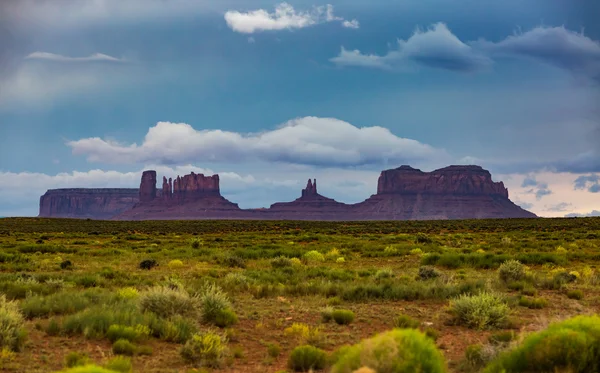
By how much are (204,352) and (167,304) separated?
9.20 feet

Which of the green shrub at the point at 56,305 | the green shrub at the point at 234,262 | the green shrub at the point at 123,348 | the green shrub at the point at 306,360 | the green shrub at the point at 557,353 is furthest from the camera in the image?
the green shrub at the point at 234,262

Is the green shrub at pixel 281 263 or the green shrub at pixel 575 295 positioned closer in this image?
the green shrub at pixel 575 295

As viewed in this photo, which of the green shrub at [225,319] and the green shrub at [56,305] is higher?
the green shrub at [56,305]

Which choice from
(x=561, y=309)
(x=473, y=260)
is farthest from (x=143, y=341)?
(x=473, y=260)

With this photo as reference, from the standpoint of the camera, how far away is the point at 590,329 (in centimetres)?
669

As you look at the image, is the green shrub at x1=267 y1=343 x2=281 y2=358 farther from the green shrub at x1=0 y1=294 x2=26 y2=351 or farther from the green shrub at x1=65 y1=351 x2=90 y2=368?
the green shrub at x1=0 y1=294 x2=26 y2=351

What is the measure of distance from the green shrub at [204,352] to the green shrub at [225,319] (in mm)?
2296

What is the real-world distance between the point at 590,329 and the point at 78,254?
92.6 feet

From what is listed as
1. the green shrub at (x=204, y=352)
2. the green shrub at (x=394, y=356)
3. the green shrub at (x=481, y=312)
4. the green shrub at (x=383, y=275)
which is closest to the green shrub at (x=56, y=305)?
the green shrub at (x=204, y=352)

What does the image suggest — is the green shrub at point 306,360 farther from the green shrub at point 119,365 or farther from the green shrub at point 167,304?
the green shrub at point 167,304

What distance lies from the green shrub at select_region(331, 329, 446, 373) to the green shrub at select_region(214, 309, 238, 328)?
5728 millimetres

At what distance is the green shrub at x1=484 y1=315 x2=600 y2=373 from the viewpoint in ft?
20.3

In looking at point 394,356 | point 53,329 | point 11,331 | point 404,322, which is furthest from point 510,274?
point 11,331

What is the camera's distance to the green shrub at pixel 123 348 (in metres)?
8.62
